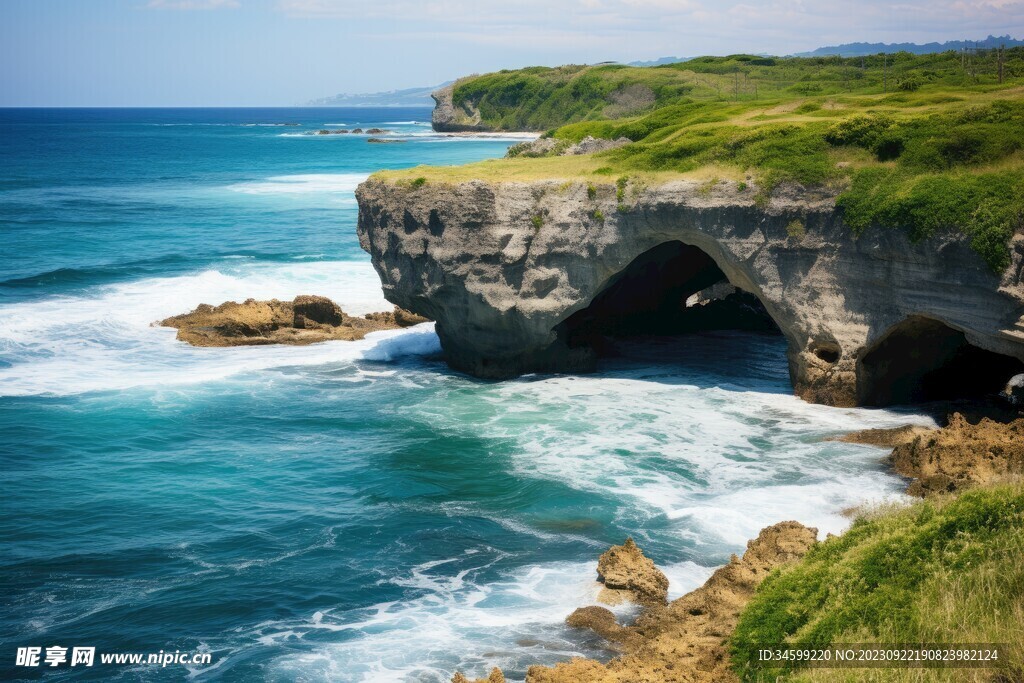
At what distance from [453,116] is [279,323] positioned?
451 ft

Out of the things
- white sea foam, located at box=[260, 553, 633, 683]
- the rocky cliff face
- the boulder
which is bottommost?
white sea foam, located at box=[260, 553, 633, 683]

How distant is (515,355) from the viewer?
29.6 m

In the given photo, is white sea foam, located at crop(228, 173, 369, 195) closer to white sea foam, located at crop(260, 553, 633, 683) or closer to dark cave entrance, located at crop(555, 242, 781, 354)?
dark cave entrance, located at crop(555, 242, 781, 354)

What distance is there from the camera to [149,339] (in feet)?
114

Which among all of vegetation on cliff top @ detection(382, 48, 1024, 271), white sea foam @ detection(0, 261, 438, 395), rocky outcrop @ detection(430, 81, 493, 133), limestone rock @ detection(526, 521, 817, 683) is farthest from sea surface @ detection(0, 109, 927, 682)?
rocky outcrop @ detection(430, 81, 493, 133)

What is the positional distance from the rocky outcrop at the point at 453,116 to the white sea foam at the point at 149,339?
118 meters

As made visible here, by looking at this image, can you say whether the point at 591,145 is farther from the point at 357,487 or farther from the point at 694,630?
the point at 694,630

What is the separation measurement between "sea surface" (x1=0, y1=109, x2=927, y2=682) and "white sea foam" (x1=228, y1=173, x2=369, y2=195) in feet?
138

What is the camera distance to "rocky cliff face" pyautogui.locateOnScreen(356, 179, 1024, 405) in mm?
23312

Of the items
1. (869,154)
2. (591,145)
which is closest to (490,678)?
(869,154)

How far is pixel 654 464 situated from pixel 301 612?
29.5 ft

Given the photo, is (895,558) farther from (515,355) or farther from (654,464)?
(515,355)

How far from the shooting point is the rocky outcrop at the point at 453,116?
162250 millimetres

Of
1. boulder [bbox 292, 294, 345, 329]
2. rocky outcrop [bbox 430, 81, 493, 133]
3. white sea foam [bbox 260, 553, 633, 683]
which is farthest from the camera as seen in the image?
rocky outcrop [bbox 430, 81, 493, 133]
